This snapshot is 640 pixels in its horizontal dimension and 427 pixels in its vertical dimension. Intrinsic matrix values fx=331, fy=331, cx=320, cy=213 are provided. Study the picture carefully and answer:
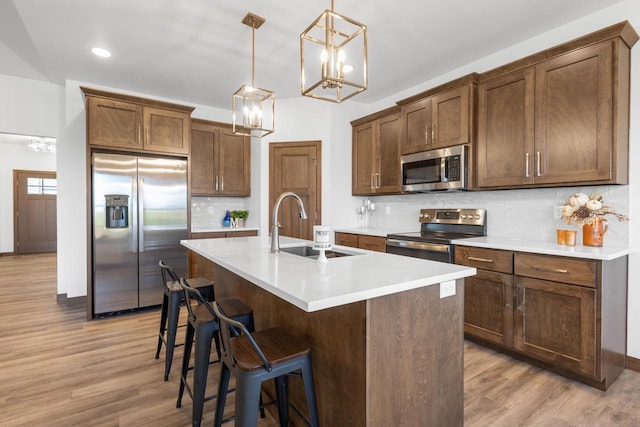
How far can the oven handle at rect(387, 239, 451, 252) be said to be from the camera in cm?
295

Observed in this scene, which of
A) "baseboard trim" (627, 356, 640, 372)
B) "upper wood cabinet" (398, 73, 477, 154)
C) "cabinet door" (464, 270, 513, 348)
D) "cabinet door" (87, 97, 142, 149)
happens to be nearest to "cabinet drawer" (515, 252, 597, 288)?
"cabinet door" (464, 270, 513, 348)

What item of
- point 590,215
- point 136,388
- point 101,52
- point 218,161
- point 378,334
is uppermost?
point 101,52

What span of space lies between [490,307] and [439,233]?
112 cm

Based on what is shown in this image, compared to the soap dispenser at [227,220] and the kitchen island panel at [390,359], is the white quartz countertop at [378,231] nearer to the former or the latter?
the soap dispenser at [227,220]

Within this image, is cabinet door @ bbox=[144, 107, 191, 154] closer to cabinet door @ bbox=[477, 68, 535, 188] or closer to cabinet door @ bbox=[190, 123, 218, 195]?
cabinet door @ bbox=[190, 123, 218, 195]

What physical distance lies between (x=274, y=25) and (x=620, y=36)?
8.11 ft

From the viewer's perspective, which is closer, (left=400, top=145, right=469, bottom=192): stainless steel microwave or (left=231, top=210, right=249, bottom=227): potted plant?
(left=400, top=145, right=469, bottom=192): stainless steel microwave

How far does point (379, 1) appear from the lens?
94.5 inches

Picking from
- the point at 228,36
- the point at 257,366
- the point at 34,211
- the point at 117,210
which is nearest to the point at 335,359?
the point at 257,366

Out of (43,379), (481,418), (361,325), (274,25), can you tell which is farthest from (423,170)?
(43,379)

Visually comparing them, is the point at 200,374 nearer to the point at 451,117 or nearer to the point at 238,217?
the point at 451,117

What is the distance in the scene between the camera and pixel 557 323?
226 centimetres

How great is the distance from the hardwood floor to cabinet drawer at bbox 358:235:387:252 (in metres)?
1.29

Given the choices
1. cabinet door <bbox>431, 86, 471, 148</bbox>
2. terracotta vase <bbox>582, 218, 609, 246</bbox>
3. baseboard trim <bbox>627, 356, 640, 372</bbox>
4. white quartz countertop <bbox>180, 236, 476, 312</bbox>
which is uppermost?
cabinet door <bbox>431, 86, 471, 148</bbox>
